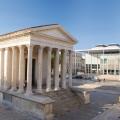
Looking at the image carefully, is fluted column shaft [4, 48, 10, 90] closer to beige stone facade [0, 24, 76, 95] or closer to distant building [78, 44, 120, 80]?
beige stone facade [0, 24, 76, 95]

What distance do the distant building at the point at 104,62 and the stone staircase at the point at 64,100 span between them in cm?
3623

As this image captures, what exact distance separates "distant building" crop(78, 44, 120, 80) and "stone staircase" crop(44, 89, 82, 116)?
36229mm

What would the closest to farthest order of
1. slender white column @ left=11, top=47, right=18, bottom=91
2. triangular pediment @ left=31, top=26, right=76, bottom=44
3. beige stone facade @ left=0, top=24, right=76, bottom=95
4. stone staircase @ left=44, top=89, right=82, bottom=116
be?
1. stone staircase @ left=44, top=89, right=82, bottom=116
2. beige stone facade @ left=0, top=24, right=76, bottom=95
3. triangular pediment @ left=31, top=26, right=76, bottom=44
4. slender white column @ left=11, top=47, right=18, bottom=91

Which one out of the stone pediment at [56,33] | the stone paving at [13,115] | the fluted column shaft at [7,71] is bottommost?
the stone paving at [13,115]

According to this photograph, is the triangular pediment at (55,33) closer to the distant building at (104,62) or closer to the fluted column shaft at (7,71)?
the fluted column shaft at (7,71)

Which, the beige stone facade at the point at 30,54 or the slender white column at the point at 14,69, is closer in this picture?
the beige stone facade at the point at 30,54

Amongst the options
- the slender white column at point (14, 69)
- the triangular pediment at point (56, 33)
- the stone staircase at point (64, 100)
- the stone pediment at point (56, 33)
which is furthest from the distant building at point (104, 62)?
the slender white column at point (14, 69)

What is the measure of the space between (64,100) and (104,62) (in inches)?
1673

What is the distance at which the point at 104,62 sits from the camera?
57969 millimetres

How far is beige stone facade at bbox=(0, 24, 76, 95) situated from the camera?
16.4 m

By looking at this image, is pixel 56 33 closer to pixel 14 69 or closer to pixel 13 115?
pixel 14 69

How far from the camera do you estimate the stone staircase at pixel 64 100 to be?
630 inches

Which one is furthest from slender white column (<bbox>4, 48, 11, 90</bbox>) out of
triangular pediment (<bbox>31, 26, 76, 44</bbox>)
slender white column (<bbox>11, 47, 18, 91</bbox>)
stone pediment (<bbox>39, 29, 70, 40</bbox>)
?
stone pediment (<bbox>39, 29, 70, 40</bbox>)

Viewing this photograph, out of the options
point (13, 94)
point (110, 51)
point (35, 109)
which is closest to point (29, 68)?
point (13, 94)
